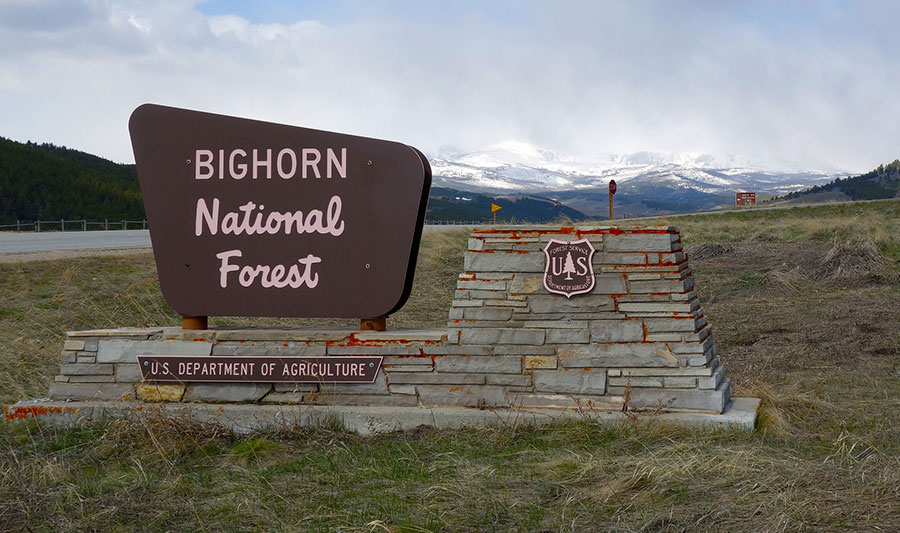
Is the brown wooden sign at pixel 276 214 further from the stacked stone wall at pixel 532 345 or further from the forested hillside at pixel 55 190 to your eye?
the forested hillside at pixel 55 190

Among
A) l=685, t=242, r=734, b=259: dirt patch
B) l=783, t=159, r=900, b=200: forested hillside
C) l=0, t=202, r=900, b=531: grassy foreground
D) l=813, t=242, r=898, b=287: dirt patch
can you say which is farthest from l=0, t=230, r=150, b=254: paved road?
l=783, t=159, r=900, b=200: forested hillside

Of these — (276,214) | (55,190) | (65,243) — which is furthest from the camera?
(55,190)

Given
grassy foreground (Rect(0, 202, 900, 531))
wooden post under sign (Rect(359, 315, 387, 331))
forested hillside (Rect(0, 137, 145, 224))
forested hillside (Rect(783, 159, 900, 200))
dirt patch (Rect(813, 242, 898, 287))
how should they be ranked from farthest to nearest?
1. forested hillside (Rect(783, 159, 900, 200))
2. forested hillside (Rect(0, 137, 145, 224))
3. dirt patch (Rect(813, 242, 898, 287))
4. wooden post under sign (Rect(359, 315, 387, 331))
5. grassy foreground (Rect(0, 202, 900, 531))

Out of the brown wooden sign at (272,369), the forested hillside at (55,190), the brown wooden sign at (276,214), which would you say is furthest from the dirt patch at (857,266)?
the forested hillside at (55,190)

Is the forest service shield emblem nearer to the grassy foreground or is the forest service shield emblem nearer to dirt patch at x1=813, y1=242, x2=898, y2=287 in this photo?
the grassy foreground

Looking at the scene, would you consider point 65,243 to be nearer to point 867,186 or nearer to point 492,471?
point 492,471

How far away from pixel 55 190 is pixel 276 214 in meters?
76.0

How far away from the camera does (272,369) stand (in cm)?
658

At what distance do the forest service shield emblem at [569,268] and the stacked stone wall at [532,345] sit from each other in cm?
6

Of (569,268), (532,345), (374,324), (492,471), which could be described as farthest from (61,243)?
(492,471)

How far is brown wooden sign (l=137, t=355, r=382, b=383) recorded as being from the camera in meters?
6.54

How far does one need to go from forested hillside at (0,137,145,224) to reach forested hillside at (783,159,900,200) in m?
68.2

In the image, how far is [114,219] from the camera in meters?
69.6

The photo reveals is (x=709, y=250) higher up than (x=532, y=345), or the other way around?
(x=709, y=250)
